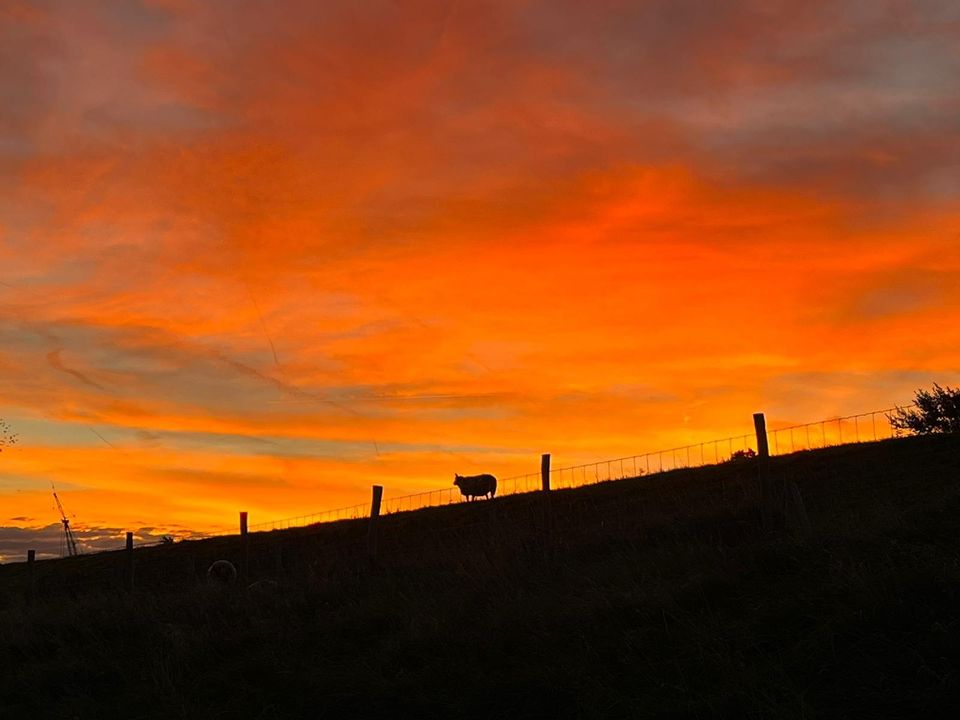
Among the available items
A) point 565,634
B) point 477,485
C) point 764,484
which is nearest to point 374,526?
point 764,484

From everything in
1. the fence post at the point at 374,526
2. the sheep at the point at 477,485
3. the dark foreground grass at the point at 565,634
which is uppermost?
the sheep at the point at 477,485

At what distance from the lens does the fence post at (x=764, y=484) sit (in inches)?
564

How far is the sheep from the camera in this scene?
58656 millimetres

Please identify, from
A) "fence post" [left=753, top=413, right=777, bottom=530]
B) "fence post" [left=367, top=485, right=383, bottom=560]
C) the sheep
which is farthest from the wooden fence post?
the sheep

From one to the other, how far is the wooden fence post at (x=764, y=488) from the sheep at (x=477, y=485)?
1656 inches

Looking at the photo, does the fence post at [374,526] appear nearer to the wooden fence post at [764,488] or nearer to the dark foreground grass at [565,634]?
the dark foreground grass at [565,634]

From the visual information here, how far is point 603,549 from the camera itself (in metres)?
14.5

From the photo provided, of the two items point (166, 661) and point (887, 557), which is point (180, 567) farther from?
point (887, 557)

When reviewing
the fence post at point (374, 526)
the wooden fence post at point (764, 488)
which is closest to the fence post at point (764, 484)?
the wooden fence post at point (764, 488)

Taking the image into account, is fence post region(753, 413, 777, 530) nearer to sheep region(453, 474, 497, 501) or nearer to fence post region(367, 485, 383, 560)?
fence post region(367, 485, 383, 560)

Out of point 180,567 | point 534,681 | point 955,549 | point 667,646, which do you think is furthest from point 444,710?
point 180,567

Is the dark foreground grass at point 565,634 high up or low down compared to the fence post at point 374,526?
down

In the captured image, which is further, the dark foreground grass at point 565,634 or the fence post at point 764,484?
the fence post at point 764,484

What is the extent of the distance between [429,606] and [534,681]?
3518 millimetres
